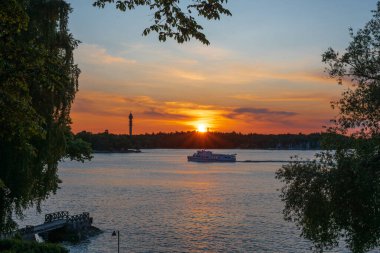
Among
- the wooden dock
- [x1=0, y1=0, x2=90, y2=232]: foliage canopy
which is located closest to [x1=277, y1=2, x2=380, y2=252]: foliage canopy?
[x1=0, y1=0, x2=90, y2=232]: foliage canopy

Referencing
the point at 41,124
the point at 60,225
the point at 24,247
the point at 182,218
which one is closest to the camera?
the point at 41,124

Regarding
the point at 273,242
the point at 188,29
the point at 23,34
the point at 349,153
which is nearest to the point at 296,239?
the point at 273,242

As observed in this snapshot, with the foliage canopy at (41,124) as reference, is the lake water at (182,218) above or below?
below

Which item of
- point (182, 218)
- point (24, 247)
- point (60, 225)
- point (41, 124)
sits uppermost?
point (41, 124)

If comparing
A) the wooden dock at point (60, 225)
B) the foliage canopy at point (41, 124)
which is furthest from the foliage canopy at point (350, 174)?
the wooden dock at point (60, 225)

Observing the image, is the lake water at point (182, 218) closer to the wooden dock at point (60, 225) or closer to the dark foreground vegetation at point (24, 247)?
the wooden dock at point (60, 225)

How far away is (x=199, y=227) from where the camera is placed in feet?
209

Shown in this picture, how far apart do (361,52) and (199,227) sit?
1604 inches

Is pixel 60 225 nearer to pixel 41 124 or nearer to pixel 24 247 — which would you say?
pixel 24 247

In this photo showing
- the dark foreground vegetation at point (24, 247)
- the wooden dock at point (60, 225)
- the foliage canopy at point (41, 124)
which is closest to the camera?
the foliage canopy at point (41, 124)

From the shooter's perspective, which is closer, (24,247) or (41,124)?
(41,124)

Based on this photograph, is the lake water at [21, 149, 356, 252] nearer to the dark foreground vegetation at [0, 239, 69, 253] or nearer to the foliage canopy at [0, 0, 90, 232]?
the dark foreground vegetation at [0, 239, 69, 253]

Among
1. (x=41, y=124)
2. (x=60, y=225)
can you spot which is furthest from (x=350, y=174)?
(x=60, y=225)

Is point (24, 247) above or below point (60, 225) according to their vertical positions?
above
